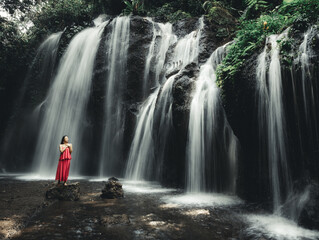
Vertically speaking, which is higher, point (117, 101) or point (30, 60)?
point (30, 60)

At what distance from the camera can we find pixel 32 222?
373 cm

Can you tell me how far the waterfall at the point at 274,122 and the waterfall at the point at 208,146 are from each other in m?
1.69

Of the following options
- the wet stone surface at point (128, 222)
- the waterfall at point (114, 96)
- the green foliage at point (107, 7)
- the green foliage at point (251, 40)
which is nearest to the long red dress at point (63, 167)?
the wet stone surface at point (128, 222)

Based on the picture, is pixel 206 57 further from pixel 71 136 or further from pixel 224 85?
pixel 71 136

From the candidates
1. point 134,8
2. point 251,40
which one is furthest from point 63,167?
point 134,8

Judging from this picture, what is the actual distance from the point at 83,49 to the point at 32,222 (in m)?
13.2

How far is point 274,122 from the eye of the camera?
4.92m

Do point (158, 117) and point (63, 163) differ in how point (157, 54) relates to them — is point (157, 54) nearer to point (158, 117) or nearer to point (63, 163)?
point (158, 117)

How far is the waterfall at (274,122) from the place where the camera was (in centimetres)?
478

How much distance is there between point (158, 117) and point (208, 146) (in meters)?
2.73

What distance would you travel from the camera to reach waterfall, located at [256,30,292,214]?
478cm

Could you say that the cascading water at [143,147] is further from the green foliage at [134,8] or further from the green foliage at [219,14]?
the green foliage at [134,8]

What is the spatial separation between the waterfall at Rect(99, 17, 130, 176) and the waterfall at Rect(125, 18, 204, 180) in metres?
1.52

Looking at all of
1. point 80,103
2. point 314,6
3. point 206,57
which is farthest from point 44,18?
point 314,6
